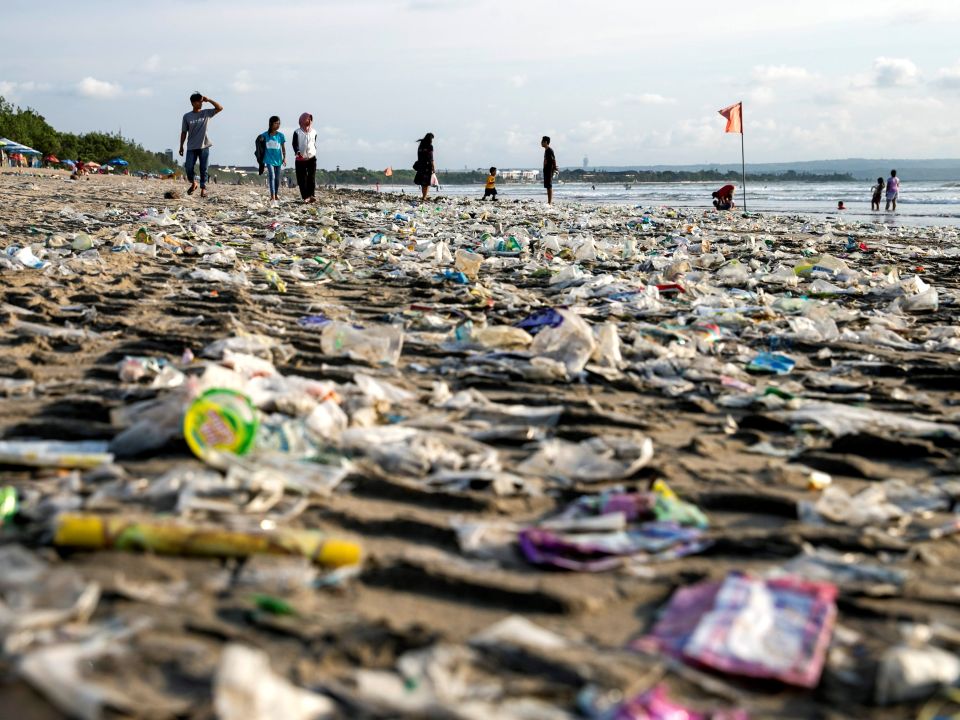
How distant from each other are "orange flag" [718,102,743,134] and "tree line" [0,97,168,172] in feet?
123

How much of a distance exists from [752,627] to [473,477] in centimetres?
87

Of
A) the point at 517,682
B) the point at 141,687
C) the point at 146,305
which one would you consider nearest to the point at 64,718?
the point at 141,687

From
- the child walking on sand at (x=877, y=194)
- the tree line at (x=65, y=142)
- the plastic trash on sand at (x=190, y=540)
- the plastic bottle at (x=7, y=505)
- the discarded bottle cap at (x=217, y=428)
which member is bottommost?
the plastic trash on sand at (x=190, y=540)

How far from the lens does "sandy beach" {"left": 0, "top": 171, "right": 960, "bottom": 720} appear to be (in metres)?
1.35

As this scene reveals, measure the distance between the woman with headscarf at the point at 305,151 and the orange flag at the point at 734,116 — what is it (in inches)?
357

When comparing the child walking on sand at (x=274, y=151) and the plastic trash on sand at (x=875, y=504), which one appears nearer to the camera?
the plastic trash on sand at (x=875, y=504)

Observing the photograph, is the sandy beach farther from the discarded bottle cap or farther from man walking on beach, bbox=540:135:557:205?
man walking on beach, bbox=540:135:557:205

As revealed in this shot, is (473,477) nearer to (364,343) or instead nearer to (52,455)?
(52,455)

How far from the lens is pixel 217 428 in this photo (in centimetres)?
218

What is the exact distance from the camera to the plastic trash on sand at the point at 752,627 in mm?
1386

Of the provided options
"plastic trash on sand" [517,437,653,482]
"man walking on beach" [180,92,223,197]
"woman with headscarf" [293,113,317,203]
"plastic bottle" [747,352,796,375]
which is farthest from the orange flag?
"plastic trash on sand" [517,437,653,482]

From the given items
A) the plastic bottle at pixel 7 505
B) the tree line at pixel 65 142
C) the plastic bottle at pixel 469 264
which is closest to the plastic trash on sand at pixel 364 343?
the plastic bottle at pixel 7 505

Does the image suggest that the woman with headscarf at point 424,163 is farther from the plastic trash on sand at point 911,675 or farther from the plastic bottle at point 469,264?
the plastic trash on sand at point 911,675

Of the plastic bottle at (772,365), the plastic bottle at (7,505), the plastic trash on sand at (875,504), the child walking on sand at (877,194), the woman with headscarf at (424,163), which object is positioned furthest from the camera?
the child walking on sand at (877,194)
